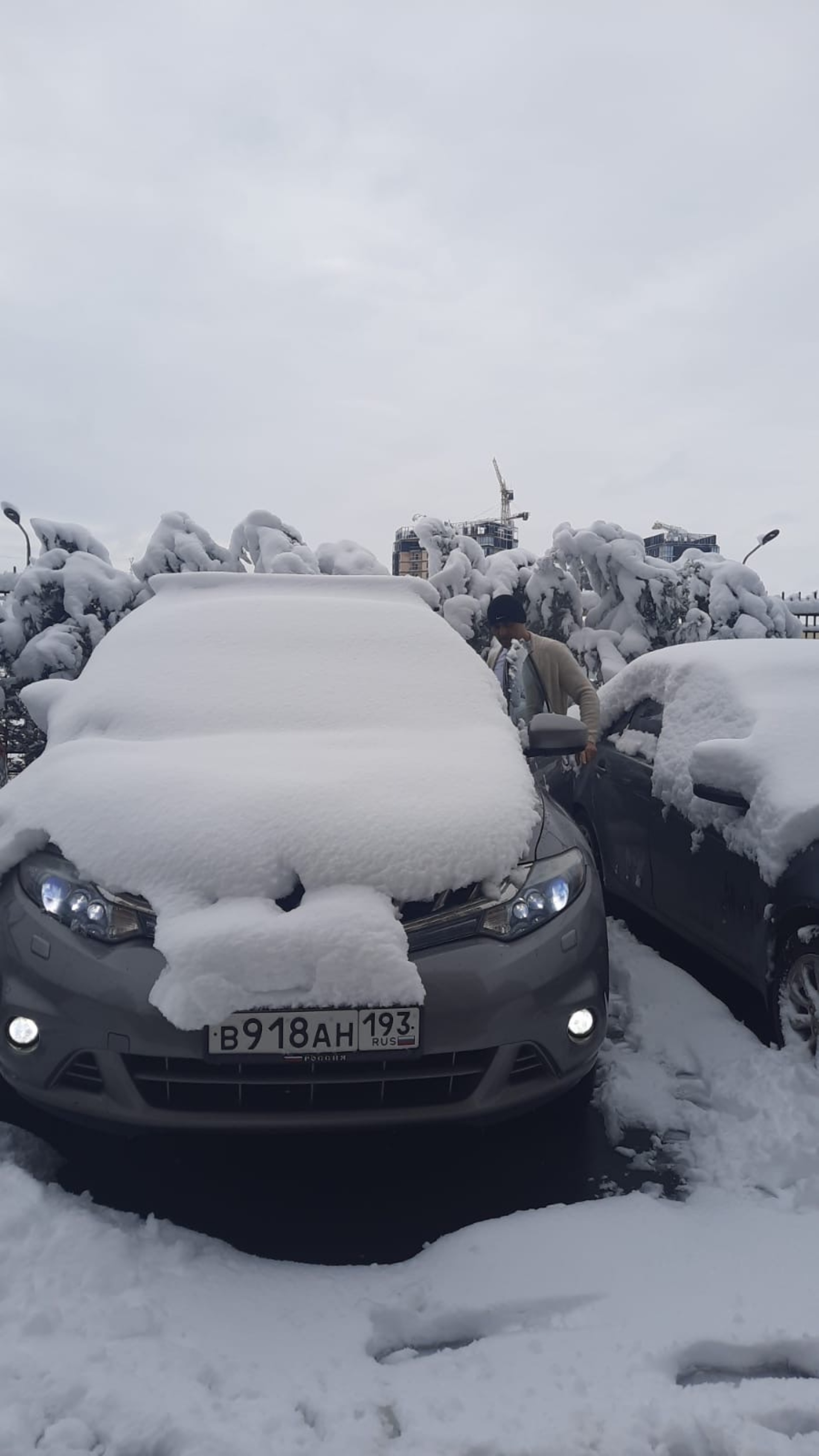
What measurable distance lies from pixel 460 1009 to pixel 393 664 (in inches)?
65.1

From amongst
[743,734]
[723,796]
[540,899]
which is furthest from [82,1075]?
[743,734]

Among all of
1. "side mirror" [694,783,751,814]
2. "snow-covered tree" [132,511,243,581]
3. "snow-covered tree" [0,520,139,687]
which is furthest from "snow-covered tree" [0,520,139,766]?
"side mirror" [694,783,751,814]

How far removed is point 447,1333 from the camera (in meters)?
1.98

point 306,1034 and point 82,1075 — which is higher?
point 306,1034

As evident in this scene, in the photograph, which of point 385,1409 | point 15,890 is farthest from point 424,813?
point 385,1409

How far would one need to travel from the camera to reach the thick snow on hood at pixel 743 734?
3.23 meters

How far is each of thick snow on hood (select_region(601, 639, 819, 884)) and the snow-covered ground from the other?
1.04 m

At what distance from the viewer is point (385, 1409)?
174 centimetres

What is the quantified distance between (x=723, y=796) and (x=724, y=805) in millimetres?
164

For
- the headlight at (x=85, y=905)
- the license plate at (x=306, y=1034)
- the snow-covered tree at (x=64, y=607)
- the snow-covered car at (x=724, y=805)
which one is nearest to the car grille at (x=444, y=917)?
the license plate at (x=306, y=1034)

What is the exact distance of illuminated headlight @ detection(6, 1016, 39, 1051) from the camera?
2.32 metres

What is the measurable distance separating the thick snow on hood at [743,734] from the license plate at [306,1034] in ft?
5.31

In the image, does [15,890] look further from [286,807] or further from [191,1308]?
[191,1308]

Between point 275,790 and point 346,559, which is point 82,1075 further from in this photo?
point 346,559
